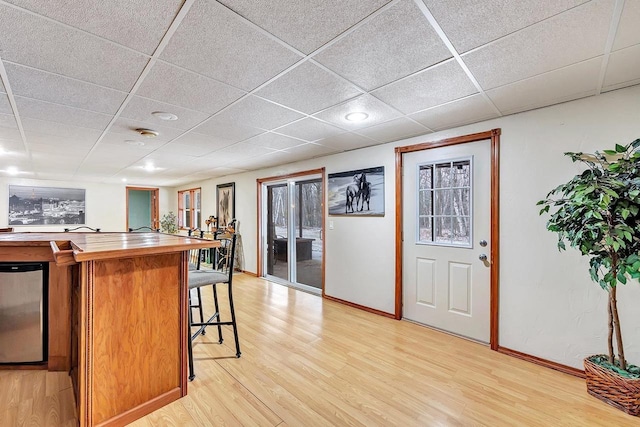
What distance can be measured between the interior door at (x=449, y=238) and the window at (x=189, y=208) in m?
6.19

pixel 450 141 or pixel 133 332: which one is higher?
pixel 450 141

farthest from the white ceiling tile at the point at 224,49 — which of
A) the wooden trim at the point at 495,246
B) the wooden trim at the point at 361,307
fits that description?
the wooden trim at the point at 361,307

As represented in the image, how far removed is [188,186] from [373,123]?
22.9 feet

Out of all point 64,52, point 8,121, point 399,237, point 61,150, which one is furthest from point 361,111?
point 61,150

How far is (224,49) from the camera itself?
1.58 meters

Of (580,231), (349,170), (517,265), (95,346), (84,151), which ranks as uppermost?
(84,151)

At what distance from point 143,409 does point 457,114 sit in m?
3.33

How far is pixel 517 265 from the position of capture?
2.59 meters

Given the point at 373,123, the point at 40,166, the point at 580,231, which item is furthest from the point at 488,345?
the point at 40,166

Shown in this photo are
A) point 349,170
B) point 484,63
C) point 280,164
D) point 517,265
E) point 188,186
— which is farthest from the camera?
point 188,186

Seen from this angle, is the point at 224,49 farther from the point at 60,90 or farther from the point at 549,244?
the point at 549,244

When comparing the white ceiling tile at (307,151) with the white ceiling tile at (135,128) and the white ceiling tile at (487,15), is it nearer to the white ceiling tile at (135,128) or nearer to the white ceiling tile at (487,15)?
the white ceiling tile at (135,128)

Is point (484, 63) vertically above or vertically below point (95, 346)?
above

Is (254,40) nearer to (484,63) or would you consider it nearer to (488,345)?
(484,63)
